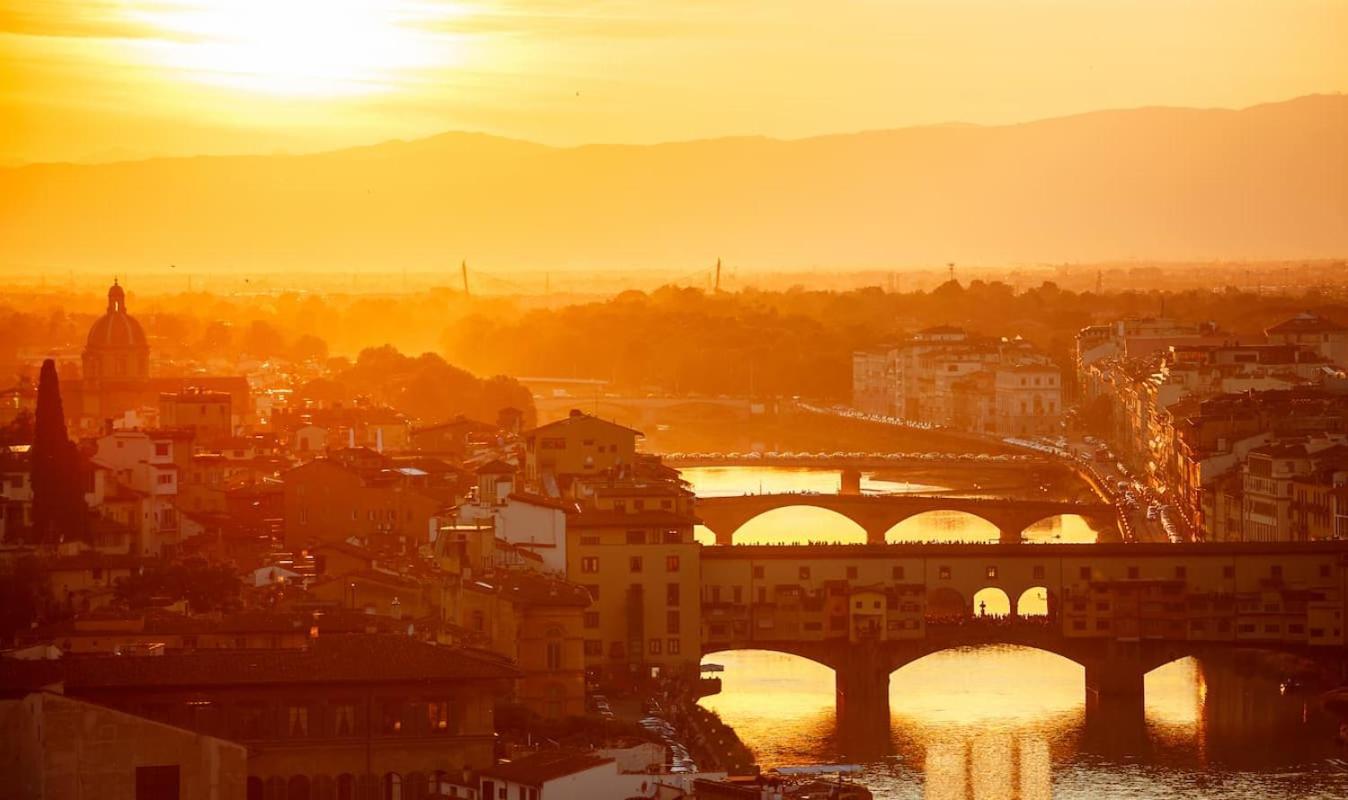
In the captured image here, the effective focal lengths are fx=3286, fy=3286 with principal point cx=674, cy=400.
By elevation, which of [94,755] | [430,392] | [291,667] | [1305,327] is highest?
[1305,327]

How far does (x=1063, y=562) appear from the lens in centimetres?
3419

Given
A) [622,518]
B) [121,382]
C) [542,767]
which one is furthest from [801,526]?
[542,767]

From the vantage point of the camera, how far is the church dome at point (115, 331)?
59844mm

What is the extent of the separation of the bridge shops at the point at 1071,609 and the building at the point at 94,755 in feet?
44.6

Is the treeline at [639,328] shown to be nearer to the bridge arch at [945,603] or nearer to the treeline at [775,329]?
the treeline at [775,329]

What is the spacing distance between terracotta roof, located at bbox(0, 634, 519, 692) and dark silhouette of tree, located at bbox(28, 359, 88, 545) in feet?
32.1

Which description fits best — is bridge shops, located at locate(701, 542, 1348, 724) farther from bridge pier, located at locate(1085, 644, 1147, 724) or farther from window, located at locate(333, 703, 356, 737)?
window, located at locate(333, 703, 356, 737)

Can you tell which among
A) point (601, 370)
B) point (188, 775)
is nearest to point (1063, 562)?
point (188, 775)

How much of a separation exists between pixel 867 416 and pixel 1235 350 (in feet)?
66.2

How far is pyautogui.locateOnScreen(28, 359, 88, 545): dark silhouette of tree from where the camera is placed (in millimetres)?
32750

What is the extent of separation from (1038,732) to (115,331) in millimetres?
33438

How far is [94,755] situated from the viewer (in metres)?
19.1

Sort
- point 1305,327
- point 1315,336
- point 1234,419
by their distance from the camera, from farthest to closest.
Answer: point 1305,327 < point 1315,336 < point 1234,419

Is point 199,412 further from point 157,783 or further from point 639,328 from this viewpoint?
point 639,328
